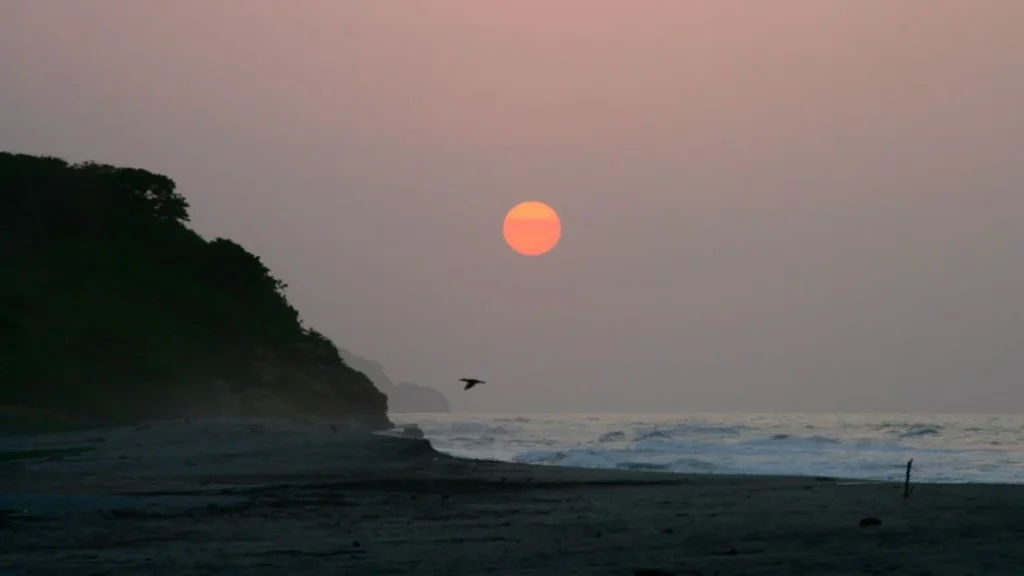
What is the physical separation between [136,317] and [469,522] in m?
58.0

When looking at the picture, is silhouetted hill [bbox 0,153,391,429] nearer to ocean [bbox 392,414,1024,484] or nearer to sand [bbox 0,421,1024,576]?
ocean [bbox 392,414,1024,484]

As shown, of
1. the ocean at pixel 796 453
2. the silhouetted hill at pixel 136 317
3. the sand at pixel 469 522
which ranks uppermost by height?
the silhouetted hill at pixel 136 317

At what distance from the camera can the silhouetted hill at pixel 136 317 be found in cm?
5894

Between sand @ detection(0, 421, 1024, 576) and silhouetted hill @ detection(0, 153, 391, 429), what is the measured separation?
1221 inches

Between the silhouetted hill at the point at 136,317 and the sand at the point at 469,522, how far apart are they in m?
31.0

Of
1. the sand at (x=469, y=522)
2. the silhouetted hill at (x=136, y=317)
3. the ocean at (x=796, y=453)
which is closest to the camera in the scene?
the sand at (x=469, y=522)

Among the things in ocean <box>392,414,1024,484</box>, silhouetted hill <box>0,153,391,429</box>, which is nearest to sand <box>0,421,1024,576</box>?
Answer: ocean <box>392,414,1024,484</box>

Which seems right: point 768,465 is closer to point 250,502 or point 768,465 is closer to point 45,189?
point 250,502

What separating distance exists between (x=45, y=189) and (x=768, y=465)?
64.5 metres

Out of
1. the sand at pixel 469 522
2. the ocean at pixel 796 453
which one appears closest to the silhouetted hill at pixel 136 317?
the ocean at pixel 796 453

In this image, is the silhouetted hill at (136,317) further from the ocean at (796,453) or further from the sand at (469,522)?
the sand at (469,522)

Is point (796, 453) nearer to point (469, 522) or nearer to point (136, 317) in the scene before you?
point (136, 317)

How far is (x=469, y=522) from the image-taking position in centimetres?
1717

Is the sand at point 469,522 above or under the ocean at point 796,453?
under
